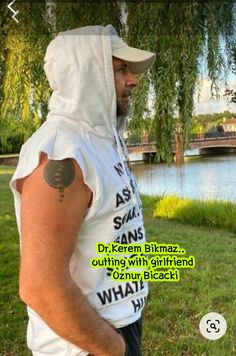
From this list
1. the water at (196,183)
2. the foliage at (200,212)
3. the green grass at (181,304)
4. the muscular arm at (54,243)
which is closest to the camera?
the muscular arm at (54,243)

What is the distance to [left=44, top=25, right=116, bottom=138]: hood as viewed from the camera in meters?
0.87

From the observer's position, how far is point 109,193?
85 cm

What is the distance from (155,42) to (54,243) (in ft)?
4.30

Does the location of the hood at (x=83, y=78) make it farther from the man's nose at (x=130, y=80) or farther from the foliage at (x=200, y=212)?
the foliage at (x=200, y=212)

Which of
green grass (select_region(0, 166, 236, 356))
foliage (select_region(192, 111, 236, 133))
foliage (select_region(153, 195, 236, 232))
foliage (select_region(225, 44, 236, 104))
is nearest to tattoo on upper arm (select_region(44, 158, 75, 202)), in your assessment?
foliage (select_region(192, 111, 236, 133))

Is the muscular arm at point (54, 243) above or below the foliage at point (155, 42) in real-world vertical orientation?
below

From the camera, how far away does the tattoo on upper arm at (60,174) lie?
77 centimetres

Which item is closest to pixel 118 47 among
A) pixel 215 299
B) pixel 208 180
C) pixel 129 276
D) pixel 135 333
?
pixel 129 276

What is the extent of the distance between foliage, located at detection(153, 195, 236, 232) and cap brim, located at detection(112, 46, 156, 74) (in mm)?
5435

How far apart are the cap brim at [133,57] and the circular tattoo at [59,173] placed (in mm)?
286

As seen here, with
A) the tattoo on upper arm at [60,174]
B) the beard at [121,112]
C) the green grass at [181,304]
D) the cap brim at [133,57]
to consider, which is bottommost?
the green grass at [181,304]

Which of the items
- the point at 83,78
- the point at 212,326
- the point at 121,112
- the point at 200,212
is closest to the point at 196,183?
the point at 200,212

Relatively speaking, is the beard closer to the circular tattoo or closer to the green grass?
the circular tattoo

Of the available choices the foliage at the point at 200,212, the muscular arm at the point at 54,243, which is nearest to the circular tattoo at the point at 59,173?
the muscular arm at the point at 54,243
